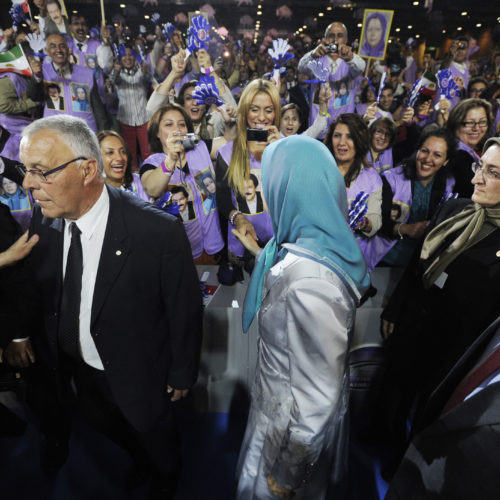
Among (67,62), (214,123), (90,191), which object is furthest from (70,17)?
(90,191)

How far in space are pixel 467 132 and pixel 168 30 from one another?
241 cm

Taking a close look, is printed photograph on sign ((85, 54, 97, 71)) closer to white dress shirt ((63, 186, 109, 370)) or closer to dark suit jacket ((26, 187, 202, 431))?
dark suit jacket ((26, 187, 202, 431))

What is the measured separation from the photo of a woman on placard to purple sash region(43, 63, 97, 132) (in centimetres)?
200

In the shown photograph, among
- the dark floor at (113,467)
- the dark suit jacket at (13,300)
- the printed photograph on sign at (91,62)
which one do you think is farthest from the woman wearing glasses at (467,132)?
the dark suit jacket at (13,300)

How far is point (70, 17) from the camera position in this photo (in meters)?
2.21

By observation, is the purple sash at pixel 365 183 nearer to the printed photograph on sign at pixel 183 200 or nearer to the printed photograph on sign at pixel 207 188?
the printed photograph on sign at pixel 207 188

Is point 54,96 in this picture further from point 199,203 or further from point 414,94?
point 414,94

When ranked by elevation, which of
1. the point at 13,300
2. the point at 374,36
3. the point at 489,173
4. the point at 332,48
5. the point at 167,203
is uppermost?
the point at 374,36

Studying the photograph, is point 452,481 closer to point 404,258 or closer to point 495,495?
point 495,495

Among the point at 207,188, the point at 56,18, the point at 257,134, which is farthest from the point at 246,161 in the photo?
the point at 56,18

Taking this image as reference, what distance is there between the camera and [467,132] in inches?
101

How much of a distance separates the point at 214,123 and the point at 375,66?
4.24ft

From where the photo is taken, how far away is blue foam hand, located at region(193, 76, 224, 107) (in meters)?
2.22

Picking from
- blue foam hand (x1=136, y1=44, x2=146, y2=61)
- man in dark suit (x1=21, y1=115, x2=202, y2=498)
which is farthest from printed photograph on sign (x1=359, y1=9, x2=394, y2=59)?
man in dark suit (x1=21, y1=115, x2=202, y2=498)
